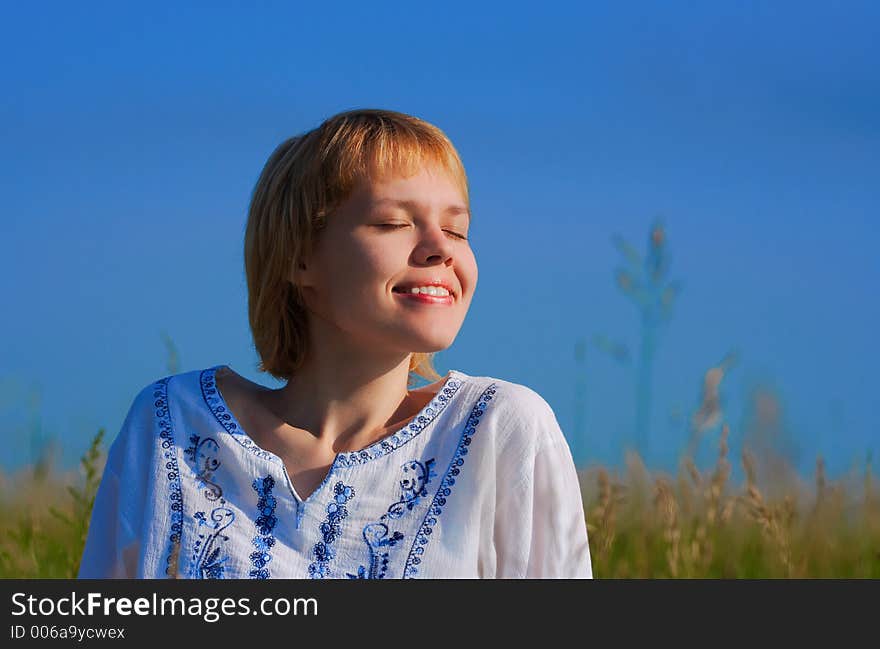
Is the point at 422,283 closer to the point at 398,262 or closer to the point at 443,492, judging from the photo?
the point at 398,262

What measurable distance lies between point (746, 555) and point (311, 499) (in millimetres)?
1507

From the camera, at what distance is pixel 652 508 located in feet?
10.8

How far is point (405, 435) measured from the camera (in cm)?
238

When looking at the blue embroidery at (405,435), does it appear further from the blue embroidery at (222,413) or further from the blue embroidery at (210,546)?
the blue embroidery at (210,546)

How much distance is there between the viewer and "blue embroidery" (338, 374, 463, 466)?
7.72ft

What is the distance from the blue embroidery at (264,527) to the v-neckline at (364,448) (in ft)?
0.15

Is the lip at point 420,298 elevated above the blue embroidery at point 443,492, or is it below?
above

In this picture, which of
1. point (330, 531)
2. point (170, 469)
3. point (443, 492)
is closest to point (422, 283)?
point (443, 492)

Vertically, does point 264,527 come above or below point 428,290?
below

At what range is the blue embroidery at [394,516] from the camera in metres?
2.28

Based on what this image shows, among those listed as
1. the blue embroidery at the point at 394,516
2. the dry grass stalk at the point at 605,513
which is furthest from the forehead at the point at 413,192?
the dry grass stalk at the point at 605,513

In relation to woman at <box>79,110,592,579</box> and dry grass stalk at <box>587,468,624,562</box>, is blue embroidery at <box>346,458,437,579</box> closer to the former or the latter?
woman at <box>79,110,592,579</box>

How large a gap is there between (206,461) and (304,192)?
606 mm

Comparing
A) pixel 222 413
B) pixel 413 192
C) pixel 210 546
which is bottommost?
pixel 210 546
